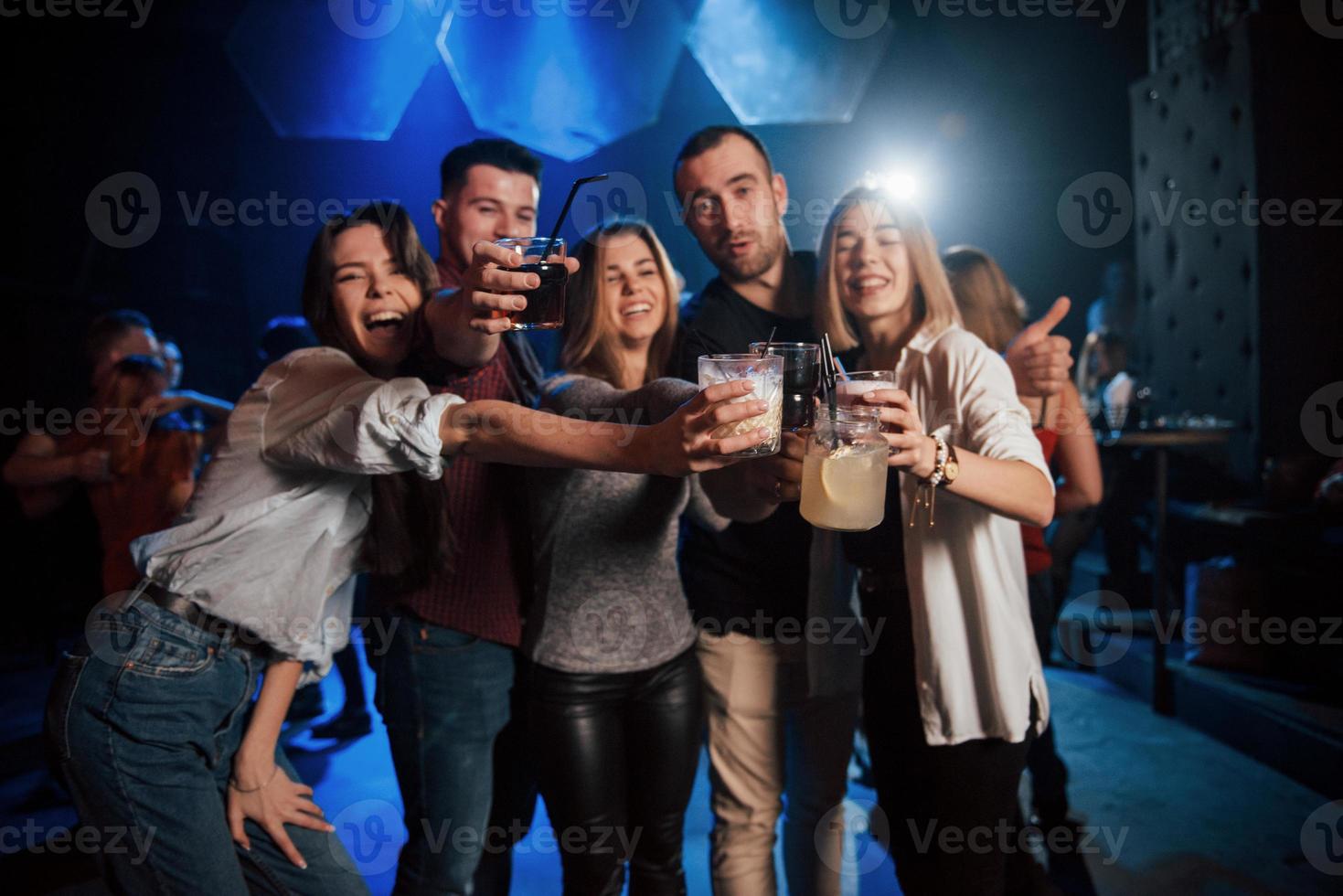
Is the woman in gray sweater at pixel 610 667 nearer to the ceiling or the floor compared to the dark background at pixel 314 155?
nearer to the floor

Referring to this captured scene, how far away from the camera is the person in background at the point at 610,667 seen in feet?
5.08

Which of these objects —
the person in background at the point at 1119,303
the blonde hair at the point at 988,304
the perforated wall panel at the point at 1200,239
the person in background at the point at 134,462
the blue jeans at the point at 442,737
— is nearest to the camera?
the blue jeans at the point at 442,737

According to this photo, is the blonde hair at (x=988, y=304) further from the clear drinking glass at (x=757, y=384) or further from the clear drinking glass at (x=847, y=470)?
the clear drinking glass at (x=757, y=384)

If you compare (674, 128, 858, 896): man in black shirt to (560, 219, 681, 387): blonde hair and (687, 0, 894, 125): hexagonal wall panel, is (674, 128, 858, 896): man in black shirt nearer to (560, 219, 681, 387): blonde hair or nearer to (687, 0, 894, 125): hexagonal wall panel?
(560, 219, 681, 387): blonde hair

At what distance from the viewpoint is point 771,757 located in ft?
6.07

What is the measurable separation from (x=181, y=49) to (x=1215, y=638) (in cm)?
610

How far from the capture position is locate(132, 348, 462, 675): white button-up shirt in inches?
48.3

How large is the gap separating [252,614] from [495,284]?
66cm

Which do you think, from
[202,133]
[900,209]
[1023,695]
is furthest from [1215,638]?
[202,133]

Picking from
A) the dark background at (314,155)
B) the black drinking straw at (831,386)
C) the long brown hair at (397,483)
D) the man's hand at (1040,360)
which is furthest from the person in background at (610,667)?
the dark background at (314,155)

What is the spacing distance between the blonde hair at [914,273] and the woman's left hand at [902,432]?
448 mm

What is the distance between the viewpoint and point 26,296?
458 centimetres

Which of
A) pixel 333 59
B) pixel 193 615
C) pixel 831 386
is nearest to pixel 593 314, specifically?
pixel 831 386

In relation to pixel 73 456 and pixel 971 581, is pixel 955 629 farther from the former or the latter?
pixel 73 456
